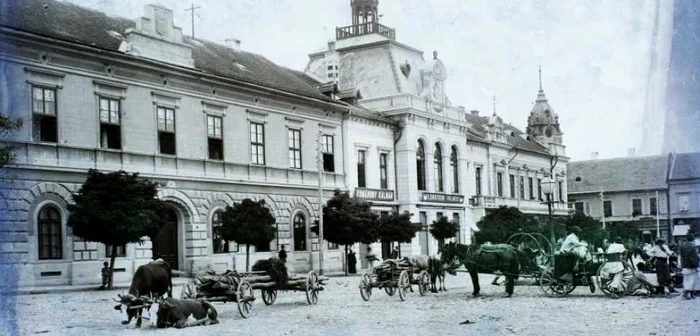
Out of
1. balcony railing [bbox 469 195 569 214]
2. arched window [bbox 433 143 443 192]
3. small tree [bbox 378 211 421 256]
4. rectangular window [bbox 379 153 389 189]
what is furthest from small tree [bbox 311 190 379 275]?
balcony railing [bbox 469 195 569 214]

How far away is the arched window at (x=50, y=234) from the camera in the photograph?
2267 cm

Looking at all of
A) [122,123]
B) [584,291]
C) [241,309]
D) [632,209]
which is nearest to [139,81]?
[122,123]

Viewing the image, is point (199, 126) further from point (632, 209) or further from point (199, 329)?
point (632, 209)

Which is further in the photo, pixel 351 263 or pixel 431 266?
pixel 351 263

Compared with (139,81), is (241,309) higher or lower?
lower

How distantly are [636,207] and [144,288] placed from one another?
216 feet

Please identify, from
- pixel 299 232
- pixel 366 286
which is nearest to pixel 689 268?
pixel 366 286

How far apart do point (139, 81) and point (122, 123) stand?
1637 millimetres

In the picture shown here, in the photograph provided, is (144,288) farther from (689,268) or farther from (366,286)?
(689,268)

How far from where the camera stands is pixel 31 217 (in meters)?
22.3

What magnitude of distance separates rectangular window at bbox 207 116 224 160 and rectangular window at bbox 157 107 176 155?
1.82 meters

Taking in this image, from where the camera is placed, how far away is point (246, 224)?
26.2 metres

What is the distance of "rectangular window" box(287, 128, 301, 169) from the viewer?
109ft

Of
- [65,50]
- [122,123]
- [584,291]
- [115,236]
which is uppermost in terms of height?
[65,50]
